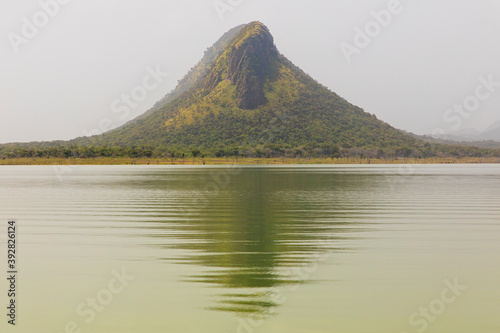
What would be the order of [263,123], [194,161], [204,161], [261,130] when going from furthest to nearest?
[263,123], [261,130], [194,161], [204,161]

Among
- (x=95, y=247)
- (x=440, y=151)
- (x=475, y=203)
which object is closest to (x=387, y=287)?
(x=95, y=247)

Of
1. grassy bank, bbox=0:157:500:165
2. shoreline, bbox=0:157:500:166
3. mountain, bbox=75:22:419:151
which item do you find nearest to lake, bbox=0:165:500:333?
shoreline, bbox=0:157:500:166

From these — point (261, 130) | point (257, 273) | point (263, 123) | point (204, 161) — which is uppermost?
point (263, 123)

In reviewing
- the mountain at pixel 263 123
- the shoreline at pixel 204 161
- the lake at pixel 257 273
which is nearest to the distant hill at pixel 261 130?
the mountain at pixel 263 123

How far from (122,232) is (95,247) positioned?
2.82 meters

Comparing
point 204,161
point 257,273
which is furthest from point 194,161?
point 257,273

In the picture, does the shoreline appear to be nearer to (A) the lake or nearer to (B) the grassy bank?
(B) the grassy bank

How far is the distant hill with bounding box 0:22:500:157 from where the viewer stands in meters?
150

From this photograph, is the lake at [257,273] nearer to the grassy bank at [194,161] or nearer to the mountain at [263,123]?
the grassy bank at [194,161]

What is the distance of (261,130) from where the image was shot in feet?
542

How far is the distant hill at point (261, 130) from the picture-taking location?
490 ft

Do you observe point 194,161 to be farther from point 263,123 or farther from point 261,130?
point 263,123

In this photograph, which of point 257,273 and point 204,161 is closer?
point 257,273

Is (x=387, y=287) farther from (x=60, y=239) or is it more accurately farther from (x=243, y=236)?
(x=60, y=239)
